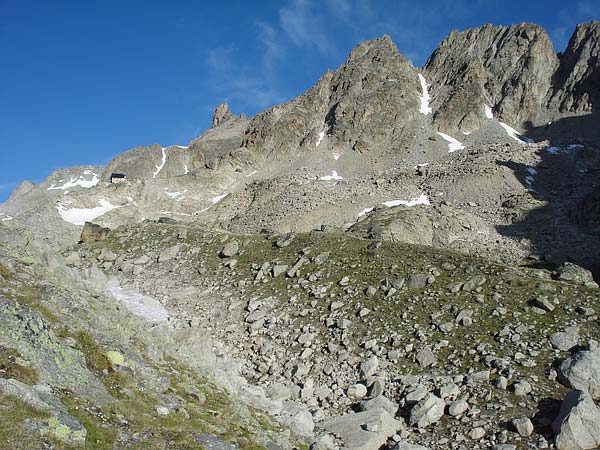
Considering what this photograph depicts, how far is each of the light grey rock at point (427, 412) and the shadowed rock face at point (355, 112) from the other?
339 ft

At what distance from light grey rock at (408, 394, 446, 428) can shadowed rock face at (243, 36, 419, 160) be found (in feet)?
339

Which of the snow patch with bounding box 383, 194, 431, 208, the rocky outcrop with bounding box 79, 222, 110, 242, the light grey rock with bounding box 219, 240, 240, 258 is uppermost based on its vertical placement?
the snow patch with bounding box 383, 194, 431, 208

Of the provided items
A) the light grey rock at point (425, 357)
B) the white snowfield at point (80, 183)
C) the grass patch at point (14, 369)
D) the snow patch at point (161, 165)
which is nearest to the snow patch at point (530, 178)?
the light grey rock at point (425, 357)

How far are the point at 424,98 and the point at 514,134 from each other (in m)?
31.3

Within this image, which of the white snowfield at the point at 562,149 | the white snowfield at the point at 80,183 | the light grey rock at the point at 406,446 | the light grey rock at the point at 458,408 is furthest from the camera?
the white snowfield at the point at 80,183

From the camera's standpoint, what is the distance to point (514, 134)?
12294 cm

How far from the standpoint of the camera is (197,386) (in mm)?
16125

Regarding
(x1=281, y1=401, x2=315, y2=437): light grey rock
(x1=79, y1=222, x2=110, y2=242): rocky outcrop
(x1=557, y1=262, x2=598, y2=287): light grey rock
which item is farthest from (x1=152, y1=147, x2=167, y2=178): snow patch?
(x1=281, y1=401, x2=315, y2=437): light grey rock

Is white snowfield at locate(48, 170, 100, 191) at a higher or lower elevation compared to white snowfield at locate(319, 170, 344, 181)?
higher

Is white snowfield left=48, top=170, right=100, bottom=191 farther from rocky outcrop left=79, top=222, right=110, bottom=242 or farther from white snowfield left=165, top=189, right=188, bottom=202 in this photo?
rocky outcrop left=79, top=222, right=110, bottom=242

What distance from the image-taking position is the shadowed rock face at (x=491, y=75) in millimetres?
128625

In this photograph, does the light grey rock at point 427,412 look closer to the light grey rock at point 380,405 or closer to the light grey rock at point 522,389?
the light grey rock at point 380,405

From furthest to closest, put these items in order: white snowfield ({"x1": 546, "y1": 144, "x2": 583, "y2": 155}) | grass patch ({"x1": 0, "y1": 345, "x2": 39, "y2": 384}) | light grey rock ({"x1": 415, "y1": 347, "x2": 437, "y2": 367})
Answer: white snowfield ({"x1": 546, "y1": 144, "x2": 583, "y2": 155})
light grey rock ({"x1": 415, "y1": 347, "x2": 437, "y2": 367})
grass patch ({"x1": 0, "y1": 345, "x2": 39, "y2": 384})

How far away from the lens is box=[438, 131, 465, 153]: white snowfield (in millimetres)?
111375
